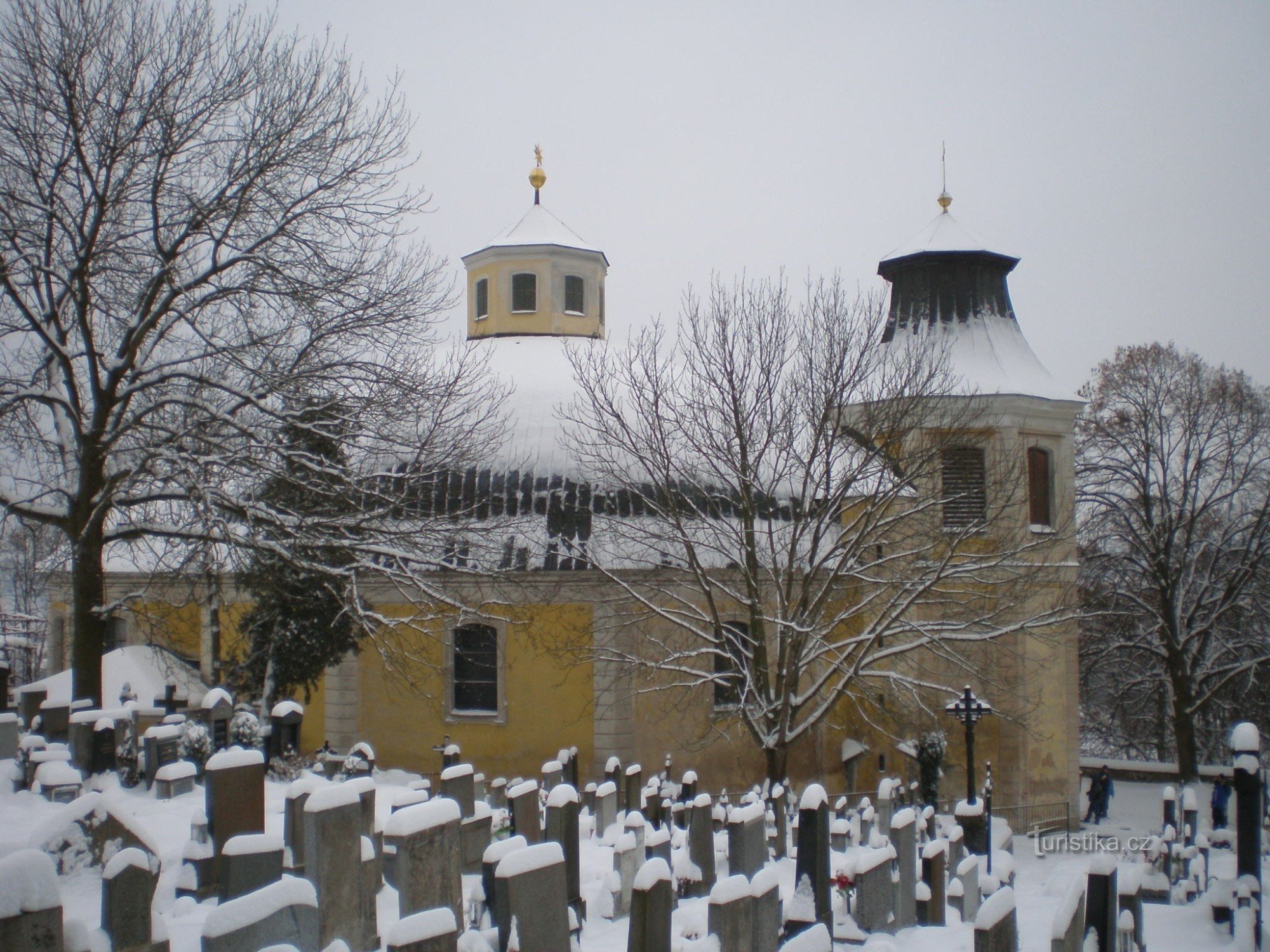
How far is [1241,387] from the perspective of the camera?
2886cm

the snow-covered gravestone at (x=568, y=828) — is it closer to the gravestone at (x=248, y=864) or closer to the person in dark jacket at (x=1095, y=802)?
the gravestone at (x=248, y=864)

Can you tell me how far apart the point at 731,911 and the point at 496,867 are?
4.46 ft

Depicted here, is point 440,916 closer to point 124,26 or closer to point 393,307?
point 393,307

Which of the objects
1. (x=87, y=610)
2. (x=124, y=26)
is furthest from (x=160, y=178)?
(x=87, y=610)

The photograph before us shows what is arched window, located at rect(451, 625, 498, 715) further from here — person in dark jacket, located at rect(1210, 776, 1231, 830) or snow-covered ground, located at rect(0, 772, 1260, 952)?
person in dark jacket, located at rect(1210, 776, 1231, 830)

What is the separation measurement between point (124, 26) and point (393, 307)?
4110mm

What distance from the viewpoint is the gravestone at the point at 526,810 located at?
9055mm

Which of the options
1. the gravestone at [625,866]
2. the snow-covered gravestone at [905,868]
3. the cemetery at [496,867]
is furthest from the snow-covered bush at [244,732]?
the snow-covered gravestone at [905,868]

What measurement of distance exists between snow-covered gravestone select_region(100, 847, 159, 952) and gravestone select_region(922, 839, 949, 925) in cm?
740

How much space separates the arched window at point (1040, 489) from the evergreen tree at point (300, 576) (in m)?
12.9

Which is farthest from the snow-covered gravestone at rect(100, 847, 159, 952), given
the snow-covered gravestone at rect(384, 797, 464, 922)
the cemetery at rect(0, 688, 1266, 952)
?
the snow-covered gravestone at rect(384, 797, 464, 922)

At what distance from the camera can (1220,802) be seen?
19438mm

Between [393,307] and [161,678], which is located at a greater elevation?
[393,307]

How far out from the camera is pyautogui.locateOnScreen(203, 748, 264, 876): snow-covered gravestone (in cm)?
752
